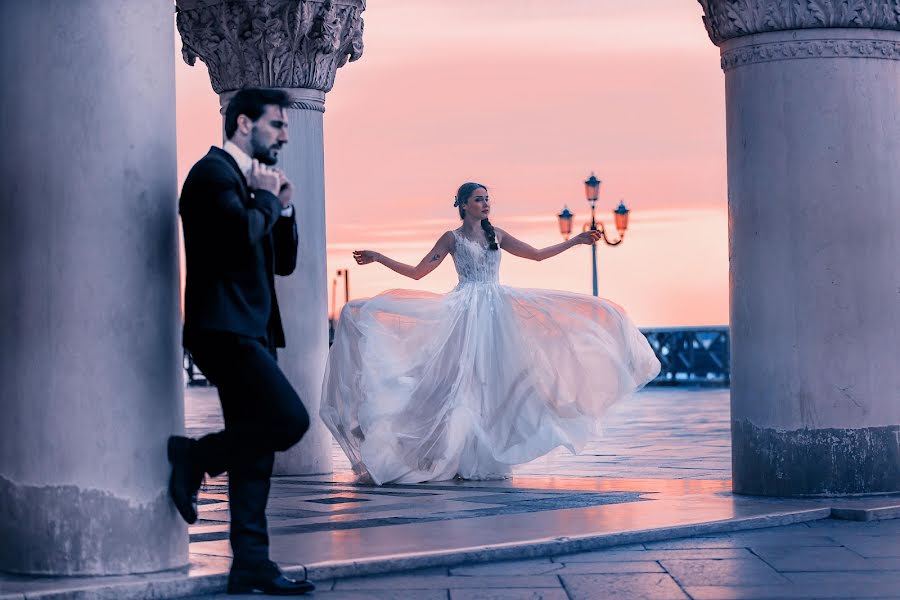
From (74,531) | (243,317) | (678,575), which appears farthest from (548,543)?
(74,531)

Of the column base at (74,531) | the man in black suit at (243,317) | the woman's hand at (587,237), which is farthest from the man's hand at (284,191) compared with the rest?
the woman's hand at (587,237)

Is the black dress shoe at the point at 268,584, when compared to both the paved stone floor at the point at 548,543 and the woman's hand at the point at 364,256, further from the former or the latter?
the woman's hand at the point at 364,256

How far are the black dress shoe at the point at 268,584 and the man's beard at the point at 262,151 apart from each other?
160 centimetres

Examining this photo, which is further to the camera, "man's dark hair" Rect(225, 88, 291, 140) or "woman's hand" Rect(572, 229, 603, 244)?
"woman's hand" Rect(572, 229, 603, 244)

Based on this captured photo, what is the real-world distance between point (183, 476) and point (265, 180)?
1268 mm

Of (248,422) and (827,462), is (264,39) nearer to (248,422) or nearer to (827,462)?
(827,462)

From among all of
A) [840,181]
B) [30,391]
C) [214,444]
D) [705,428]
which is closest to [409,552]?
[214,444]

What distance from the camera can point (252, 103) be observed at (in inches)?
256

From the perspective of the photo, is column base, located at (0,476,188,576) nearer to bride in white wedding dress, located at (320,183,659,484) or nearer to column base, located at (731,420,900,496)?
column base, located at (731,420,900,496)

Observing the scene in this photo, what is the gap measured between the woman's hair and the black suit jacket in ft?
20.6

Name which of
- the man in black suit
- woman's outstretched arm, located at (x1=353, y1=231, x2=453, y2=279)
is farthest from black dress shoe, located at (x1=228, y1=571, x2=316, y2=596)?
woman's outstretched arm, located at (x1=353, y1=231, x2=453, y2=279)

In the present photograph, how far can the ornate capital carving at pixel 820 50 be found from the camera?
9.75m

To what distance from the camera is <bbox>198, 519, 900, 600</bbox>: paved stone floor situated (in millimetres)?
6398

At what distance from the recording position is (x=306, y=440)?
12.5 metres
